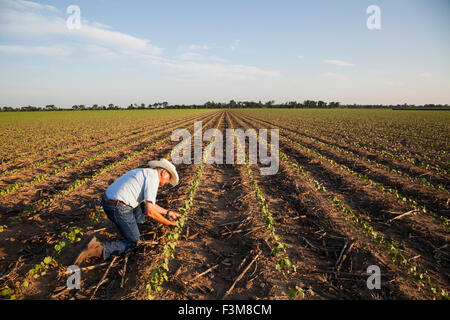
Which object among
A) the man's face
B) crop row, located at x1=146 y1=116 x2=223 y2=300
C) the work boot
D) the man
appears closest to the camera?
crop row, located at x1=146 y1=116 x2=223 y2=300

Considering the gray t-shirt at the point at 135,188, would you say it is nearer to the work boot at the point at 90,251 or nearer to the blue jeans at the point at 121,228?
the blue jeans at the point at 121,228

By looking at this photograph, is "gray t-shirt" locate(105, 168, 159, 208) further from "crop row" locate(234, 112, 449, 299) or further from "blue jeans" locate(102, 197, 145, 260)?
"crop row" locate(234, 112, 449, 299)

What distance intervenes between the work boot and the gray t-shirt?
79cm

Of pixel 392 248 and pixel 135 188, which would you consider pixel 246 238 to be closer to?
pixel 135 188

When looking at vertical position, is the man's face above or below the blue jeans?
above

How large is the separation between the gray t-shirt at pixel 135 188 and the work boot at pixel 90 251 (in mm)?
792

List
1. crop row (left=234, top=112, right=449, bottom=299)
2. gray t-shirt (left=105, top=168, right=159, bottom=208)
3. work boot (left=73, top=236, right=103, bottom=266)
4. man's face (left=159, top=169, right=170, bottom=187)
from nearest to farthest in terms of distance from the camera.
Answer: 1. crop row (left=234, top=112, right=449, bottom=299)
2. work boot (left=73, top=236, right=103, bottom=266)
3. gray t-shirt (left=105, top=168, right=159, bottom=208)
4. man's face (left=159, top=169, right=170, bottom=187)

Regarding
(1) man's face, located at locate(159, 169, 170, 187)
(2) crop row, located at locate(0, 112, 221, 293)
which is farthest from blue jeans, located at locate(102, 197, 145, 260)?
(2) crop row, located at locate(0, 112, 221, 293)

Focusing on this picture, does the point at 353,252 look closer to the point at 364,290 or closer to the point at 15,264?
the point at 364,290

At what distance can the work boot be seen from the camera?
3.72 meters

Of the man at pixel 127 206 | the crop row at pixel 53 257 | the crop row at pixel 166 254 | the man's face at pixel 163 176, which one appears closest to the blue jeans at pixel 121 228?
the man at pixel 127 206

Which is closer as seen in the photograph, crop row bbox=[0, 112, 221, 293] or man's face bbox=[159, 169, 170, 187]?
crop row bbox=[0, 112, 221, 293]

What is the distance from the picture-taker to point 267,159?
11578mm
